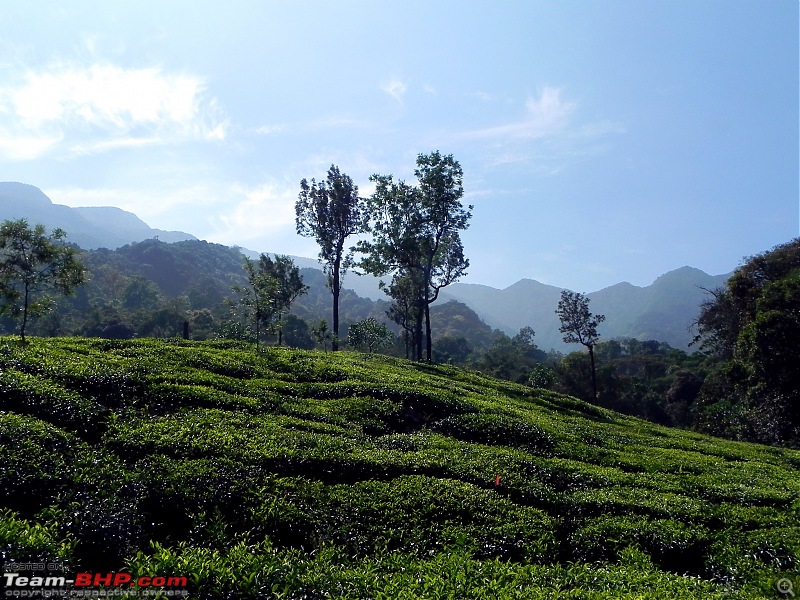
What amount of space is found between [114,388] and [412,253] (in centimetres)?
3181

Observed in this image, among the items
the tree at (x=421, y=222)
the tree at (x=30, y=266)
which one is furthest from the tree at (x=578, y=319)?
the tree at (x=30, y=266)

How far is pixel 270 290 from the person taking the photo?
111 ft

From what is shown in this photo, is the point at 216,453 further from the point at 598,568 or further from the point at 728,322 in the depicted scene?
the point at 728,322

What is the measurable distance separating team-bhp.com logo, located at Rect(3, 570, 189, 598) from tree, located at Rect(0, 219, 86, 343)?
1351 cm

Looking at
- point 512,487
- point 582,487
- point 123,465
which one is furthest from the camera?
point 582,487

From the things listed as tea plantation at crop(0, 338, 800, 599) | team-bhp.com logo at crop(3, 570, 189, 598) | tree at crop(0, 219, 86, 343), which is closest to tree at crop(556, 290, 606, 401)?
tea plantation at crop(0, 338, 800, 599)

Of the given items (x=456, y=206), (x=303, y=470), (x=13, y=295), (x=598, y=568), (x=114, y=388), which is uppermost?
(x=456, y=206)

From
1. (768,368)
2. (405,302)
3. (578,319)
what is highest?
(405,302)

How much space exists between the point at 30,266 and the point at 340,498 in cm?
1506

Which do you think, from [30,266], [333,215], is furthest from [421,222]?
[30,266]

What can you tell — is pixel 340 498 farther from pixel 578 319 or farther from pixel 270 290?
pixel 578 319

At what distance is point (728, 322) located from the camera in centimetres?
4597

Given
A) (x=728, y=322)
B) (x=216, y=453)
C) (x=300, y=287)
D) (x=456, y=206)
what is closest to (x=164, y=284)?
(x=300, y=287)

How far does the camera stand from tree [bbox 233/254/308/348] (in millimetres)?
33969
